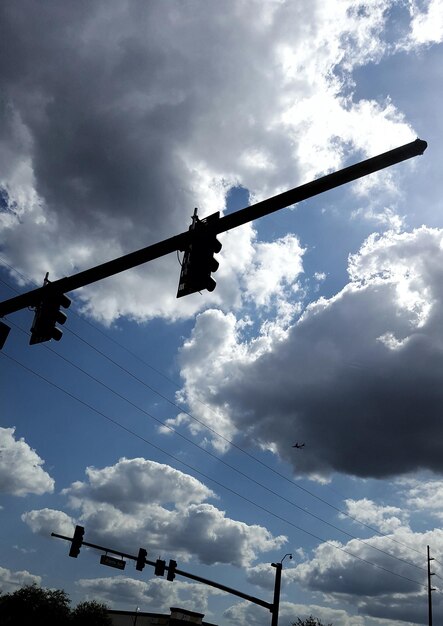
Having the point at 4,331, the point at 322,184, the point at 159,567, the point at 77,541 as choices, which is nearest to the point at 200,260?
the point at 322,184

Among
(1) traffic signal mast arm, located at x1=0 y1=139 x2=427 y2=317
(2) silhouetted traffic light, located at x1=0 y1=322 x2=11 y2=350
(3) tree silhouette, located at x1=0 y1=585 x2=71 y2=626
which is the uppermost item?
(1) traffic signal mast arm, located at x1=0 y1=139 x2=427 y2=317

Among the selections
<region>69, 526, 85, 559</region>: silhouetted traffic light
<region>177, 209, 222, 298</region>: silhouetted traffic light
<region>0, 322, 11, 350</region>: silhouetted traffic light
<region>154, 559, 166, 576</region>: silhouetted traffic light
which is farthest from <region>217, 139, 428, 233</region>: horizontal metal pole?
<region>154, 559, 166, 576</region>: silhouetted traffic light

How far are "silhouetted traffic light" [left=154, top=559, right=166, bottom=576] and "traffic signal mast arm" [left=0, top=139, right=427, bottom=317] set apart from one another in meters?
16.5

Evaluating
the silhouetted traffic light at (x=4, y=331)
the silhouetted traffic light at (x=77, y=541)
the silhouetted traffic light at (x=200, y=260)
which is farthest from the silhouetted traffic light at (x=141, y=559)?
the silhouetted traffic light at (x=200, y=260)

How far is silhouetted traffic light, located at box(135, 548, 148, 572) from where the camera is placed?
20141 mm

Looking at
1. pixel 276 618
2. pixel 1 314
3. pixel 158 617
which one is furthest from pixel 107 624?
pixel 1 314

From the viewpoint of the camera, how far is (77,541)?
→ 1975 centimetres

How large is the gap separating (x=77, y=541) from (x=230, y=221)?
59.1 feet

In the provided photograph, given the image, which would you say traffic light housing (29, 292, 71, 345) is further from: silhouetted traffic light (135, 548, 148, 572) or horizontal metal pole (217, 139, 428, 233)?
silhouetted traffic light (135, 548, 148, 572)

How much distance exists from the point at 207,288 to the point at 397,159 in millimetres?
2710

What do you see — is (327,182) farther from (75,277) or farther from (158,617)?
(158,617)

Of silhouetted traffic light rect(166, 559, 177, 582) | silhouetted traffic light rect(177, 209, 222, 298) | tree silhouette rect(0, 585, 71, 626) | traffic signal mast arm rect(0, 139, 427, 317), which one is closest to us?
traffic signal mast arm rect(0, 139, 427, 317)

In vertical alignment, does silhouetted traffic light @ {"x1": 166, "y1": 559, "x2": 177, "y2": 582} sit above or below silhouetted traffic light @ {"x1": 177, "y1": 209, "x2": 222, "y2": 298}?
below

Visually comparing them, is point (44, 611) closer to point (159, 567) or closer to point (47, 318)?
point (159, 567)
